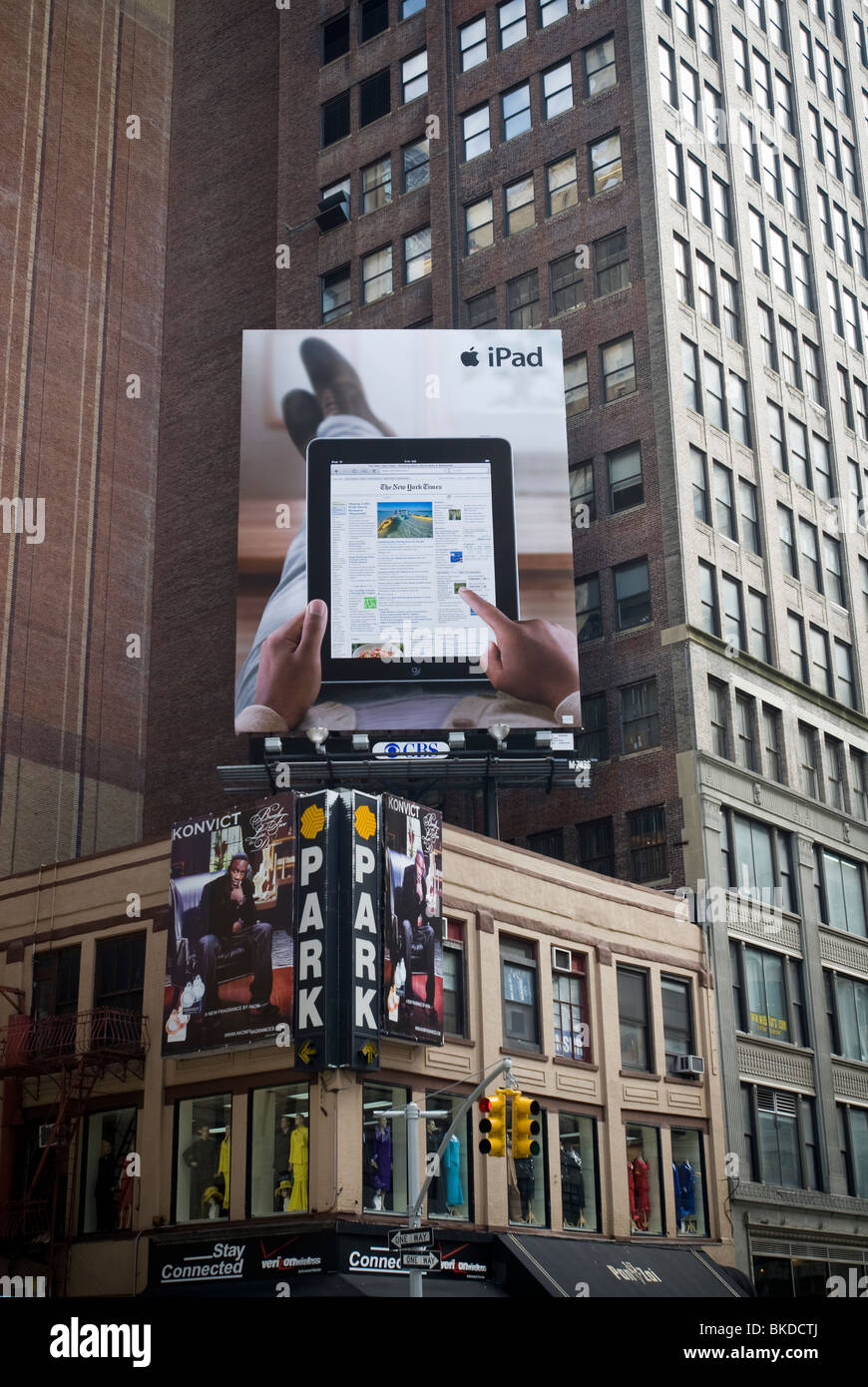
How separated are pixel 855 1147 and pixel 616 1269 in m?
13.9

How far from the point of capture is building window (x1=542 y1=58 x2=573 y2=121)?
179 feet

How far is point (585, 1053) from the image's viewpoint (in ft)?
125

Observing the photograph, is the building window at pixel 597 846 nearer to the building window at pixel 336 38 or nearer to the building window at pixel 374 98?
the building window at pixel 374 98

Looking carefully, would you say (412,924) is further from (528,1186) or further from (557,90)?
(557,90)

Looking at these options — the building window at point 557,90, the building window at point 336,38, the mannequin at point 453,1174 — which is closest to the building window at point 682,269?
the building window at point 557,90

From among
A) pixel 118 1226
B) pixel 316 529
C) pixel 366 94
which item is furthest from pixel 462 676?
pixel 366 94

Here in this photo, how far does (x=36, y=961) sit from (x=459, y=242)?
30.8 metres

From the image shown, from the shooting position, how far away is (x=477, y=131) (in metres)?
57.1

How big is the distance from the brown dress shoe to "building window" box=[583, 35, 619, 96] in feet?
46.5

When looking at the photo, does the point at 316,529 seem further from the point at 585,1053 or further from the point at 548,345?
the point at 585,1053

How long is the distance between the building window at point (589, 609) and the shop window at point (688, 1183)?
15.3 metres

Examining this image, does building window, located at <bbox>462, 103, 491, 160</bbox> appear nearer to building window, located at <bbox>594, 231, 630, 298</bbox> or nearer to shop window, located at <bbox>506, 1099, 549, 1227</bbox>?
building window, located at <bbox>594, 231, 630, 298</bbox>

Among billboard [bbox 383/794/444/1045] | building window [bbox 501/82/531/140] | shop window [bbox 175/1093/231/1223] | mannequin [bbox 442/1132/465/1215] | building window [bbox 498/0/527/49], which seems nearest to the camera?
shop window [bbox 175/1093/231/1223]

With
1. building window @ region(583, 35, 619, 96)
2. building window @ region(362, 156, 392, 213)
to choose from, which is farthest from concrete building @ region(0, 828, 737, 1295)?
building window @ region(362, 156, 392, 213)
